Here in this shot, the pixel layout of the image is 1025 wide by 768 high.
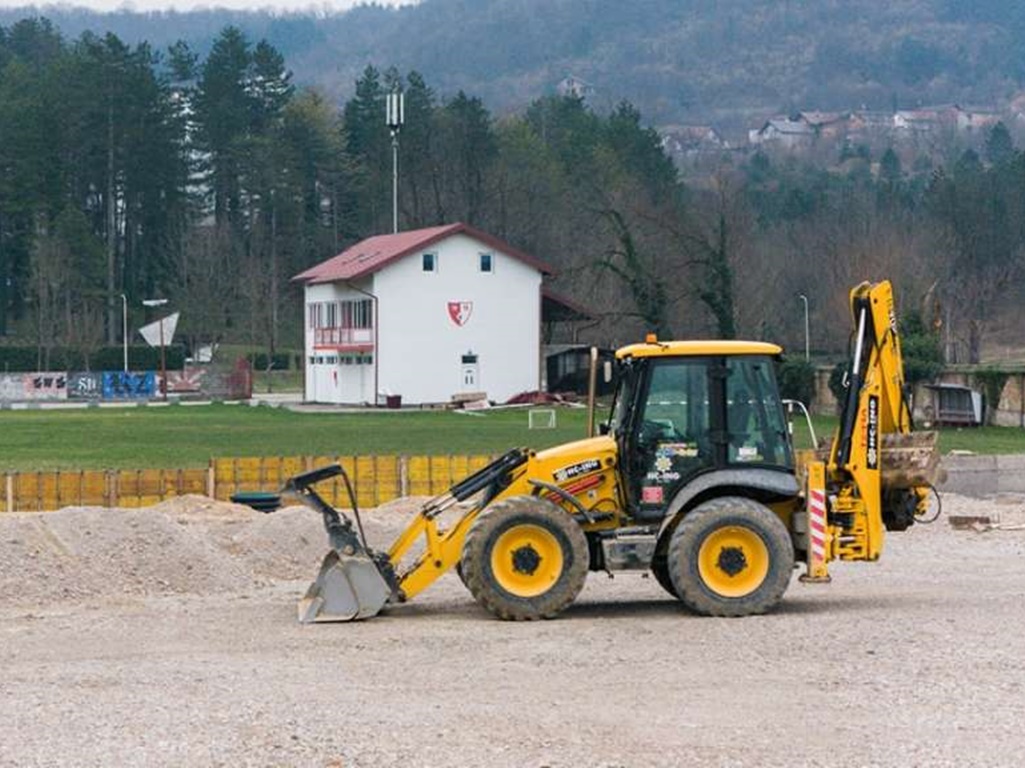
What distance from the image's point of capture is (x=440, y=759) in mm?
11484

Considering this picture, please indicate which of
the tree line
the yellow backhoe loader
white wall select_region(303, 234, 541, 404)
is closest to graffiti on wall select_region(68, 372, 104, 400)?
the tree line

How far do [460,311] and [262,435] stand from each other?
83.7 ft

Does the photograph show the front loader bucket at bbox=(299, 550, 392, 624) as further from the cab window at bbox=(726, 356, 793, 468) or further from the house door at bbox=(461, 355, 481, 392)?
the house door at bbox=(461, 355, 481, 392)

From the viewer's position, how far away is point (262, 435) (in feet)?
175

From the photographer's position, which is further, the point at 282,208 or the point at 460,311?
the point at 282,208

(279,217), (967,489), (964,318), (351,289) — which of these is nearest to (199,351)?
(279,217)

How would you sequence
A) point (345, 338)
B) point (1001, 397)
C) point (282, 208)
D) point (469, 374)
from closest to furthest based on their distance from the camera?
point (1001, 397), point (469, 374), point (345, 338), point (282, 208)

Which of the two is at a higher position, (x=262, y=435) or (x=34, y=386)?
(x=34, y=386)

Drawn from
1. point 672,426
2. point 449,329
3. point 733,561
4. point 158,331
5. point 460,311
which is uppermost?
point 460,311

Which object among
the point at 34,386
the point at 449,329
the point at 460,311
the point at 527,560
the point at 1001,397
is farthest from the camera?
the point at 34,386

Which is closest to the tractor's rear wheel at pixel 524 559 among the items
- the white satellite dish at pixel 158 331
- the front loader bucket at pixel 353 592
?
the front loader bucket at pixel 353 592

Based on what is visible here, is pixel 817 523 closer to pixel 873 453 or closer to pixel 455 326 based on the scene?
pixel 873 453

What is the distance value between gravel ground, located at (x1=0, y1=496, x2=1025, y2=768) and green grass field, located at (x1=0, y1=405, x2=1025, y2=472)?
19649mm

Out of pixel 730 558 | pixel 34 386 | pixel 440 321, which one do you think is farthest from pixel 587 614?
pixel 34 386
